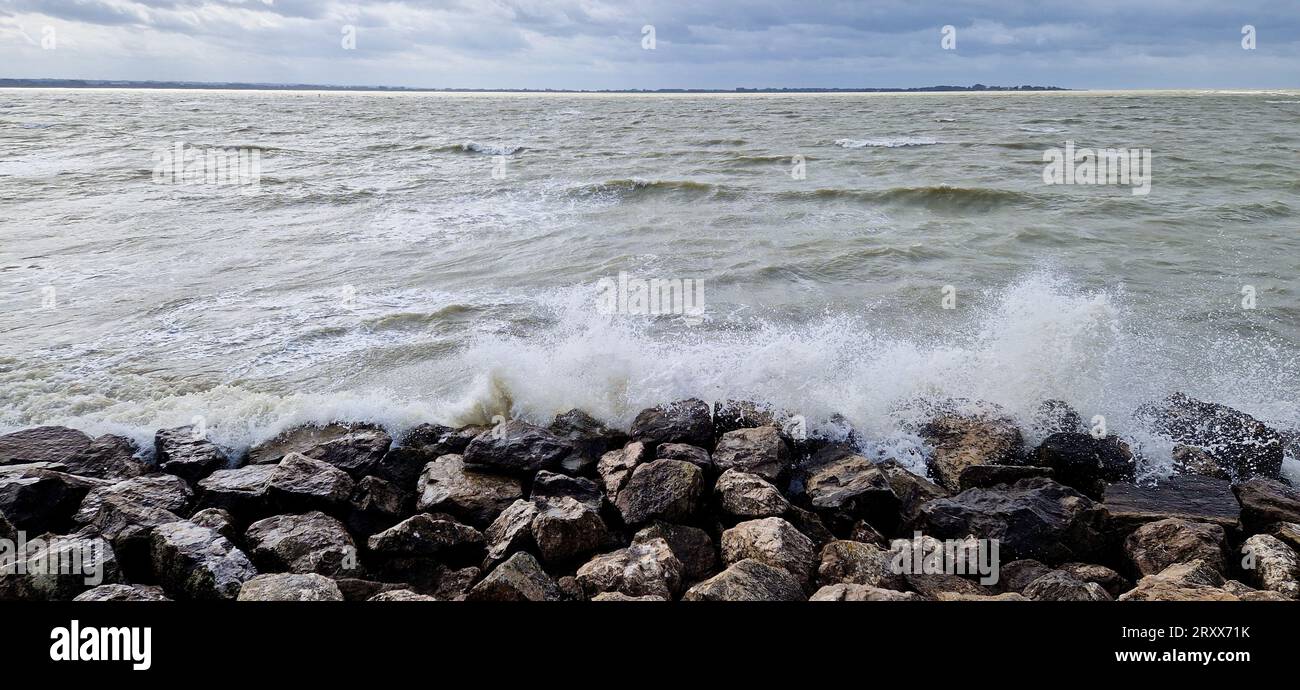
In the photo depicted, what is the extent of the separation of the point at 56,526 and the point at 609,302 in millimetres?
5852

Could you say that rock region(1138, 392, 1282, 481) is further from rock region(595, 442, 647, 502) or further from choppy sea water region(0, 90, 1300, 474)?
rock region(595, 442, 647, 502)

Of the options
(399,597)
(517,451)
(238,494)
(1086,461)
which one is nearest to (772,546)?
(399,597)

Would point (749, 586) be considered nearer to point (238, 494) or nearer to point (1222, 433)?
point (238, 494)

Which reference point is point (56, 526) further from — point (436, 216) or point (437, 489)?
point (436, 216)

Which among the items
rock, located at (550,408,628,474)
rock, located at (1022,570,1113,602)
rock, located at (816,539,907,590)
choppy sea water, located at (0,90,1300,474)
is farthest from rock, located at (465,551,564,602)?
choppy sea water, located at (0,90,1300,474)

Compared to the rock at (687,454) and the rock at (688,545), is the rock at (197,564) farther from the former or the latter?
the rock at (687,454)

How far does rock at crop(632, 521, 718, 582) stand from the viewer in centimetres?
416

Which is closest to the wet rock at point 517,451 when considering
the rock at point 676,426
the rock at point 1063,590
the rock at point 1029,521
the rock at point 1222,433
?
the rock at point 676,426

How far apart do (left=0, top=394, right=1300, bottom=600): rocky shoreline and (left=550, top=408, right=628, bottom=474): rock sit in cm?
2

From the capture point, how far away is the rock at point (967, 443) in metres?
5.35

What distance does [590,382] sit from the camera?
259 inches

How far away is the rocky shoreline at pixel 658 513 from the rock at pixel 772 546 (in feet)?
0.05

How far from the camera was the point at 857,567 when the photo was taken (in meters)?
3.94
